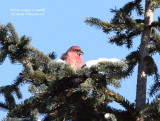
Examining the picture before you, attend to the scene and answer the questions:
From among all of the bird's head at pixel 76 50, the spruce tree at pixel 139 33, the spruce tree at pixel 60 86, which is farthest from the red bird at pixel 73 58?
the spruce tree at pixel 60 86

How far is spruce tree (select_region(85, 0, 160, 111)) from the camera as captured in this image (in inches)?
194

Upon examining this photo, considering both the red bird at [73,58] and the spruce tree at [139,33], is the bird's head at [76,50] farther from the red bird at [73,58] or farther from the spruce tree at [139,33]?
the spruce tree at [139,33]

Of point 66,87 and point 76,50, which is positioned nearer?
point 66,87

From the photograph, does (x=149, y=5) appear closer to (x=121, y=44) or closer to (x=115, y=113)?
(x=121, y=44)

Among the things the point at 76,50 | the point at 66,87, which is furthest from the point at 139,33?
the point at 76,50

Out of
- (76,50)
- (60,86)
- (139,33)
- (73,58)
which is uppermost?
(76,50)

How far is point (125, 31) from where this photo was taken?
5.23 m

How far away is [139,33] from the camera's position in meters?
5.29

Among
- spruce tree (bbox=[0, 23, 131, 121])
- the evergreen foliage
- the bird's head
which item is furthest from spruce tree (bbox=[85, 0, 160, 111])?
the bird's head

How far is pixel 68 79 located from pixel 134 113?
723 mm

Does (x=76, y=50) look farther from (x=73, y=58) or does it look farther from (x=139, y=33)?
(x=139, y=33)

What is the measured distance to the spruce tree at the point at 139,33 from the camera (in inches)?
194

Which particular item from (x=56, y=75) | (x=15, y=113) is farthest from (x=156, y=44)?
(x=15, y=113)

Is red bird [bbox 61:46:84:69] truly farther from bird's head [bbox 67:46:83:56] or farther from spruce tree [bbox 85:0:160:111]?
spruce tree [bbox 85:0:160:111]
